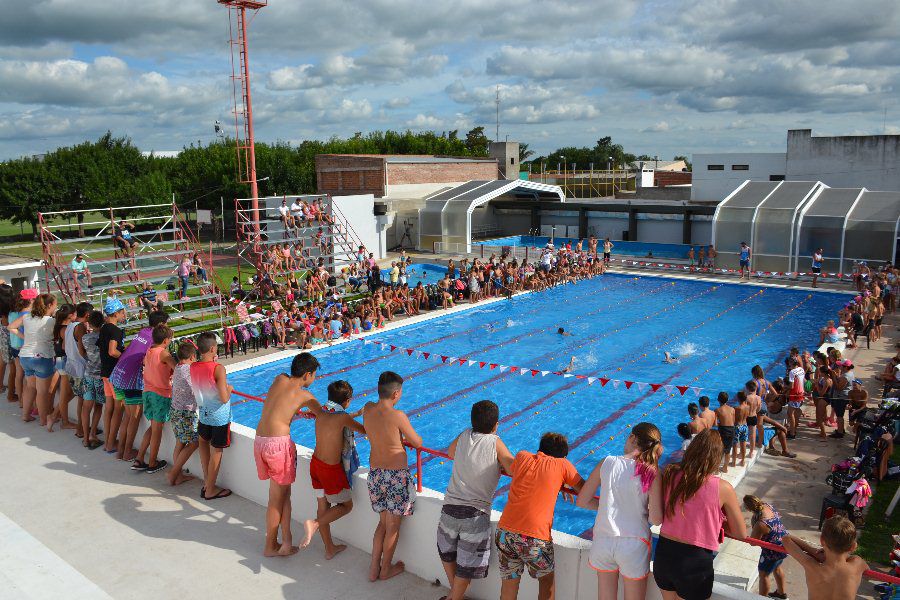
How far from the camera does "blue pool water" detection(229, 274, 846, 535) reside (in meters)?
11.9

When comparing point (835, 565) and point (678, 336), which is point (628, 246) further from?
point (835, 565)

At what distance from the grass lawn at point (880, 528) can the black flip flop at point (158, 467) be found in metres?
7.03

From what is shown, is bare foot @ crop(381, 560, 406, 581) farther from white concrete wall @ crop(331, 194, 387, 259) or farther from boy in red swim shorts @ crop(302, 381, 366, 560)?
white concrete wall @ crop(331, 194, 387, 259)

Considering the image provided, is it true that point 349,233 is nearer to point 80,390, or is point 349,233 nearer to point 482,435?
point 80,390

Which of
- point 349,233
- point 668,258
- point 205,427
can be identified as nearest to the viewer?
point 205,427

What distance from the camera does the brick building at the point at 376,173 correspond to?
33688 mm

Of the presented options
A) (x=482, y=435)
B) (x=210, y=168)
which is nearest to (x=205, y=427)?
(x=482, y=435)

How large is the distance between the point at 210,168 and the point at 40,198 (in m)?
11.0

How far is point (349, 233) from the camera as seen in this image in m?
27.4

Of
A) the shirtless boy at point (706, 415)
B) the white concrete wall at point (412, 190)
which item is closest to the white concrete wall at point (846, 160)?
the white concrete wall at point (412, 190)

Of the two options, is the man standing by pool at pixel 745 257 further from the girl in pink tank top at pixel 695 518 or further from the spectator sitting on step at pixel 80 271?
the girl in pink tank top at pixel 695 518

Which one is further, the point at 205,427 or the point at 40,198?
the point at 40,198

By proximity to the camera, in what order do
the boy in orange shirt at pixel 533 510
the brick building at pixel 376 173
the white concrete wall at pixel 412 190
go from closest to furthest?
the boy in orange shirt at pixel 533 510, the brick building at pixel 376 173, the white concrete wall at pixel 412 190

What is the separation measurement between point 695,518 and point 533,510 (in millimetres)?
886
